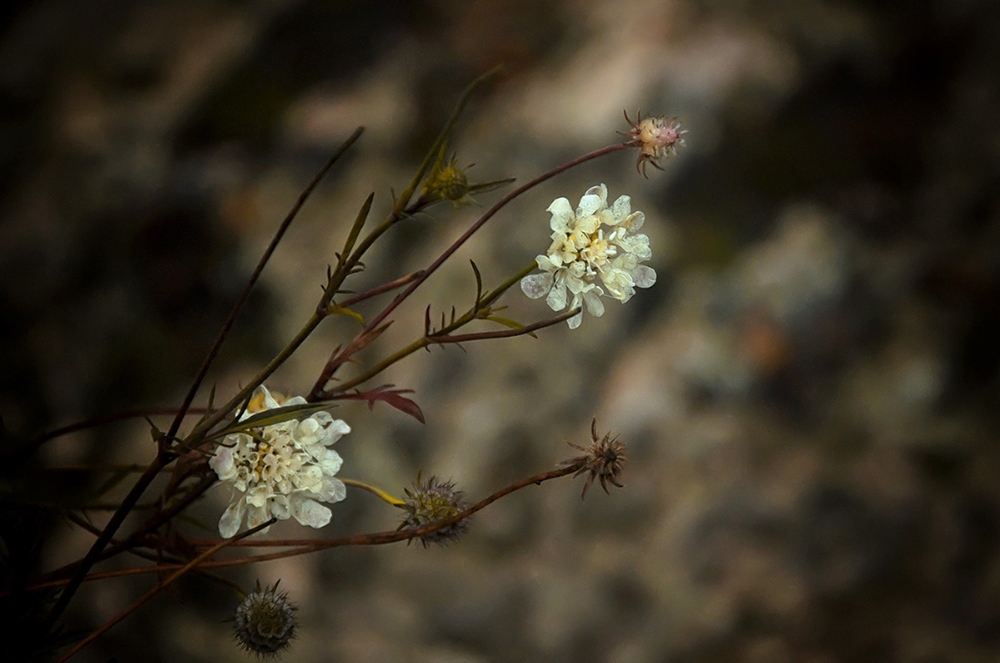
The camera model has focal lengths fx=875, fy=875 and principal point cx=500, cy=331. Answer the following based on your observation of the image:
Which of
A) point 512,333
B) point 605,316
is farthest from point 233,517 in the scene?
point 605,316

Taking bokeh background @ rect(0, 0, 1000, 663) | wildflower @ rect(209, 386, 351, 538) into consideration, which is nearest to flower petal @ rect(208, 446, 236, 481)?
wildflower @ rect(209, 386, 351, 538)

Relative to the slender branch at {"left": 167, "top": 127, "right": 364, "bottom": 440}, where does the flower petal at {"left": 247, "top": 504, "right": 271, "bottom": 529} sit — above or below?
below

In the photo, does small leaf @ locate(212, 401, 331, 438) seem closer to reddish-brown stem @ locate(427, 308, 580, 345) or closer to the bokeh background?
reddish-brown stem @ locate(427, 308, 580, 345)

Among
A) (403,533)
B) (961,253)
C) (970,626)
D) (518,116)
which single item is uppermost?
(518,116)

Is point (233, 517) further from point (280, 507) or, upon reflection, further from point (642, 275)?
point (642, 275)

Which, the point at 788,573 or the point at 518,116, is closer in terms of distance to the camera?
the point at 788,573

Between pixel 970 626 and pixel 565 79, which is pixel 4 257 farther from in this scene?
pixel 970 626

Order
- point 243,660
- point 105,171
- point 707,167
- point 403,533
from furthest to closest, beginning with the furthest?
point 105,171, point 707,167, point 243,660, point 403,533

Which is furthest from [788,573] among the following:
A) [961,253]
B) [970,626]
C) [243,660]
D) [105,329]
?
[105,329]
